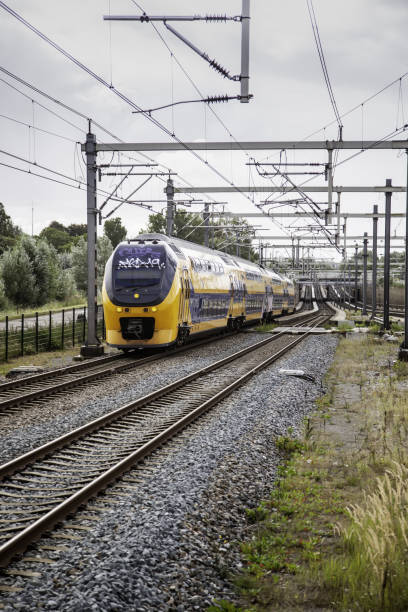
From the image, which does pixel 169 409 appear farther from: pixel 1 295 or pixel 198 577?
pixel 1 295

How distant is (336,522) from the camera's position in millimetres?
6020

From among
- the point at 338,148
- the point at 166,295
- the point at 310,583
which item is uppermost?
the point at 338,148

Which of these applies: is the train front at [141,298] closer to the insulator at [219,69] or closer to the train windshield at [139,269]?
the train windshield at [139,269]

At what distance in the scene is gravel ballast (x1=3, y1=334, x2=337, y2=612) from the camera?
438 cm

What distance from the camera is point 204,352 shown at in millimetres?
20609

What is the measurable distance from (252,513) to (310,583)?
1395mm

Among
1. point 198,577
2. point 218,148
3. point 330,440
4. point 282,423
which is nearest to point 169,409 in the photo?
point 282,423

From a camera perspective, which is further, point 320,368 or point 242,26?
point 320,368

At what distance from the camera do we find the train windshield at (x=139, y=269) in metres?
18.2

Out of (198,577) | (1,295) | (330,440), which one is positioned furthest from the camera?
(1,295)

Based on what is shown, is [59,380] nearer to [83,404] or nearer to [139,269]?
[83,404]

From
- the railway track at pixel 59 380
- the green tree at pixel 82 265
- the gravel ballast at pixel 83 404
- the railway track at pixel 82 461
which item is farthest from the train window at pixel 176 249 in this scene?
the green tree at pixel 82 265

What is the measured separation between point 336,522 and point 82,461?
3389 mm

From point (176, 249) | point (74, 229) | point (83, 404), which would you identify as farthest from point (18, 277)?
point (74, 229)
